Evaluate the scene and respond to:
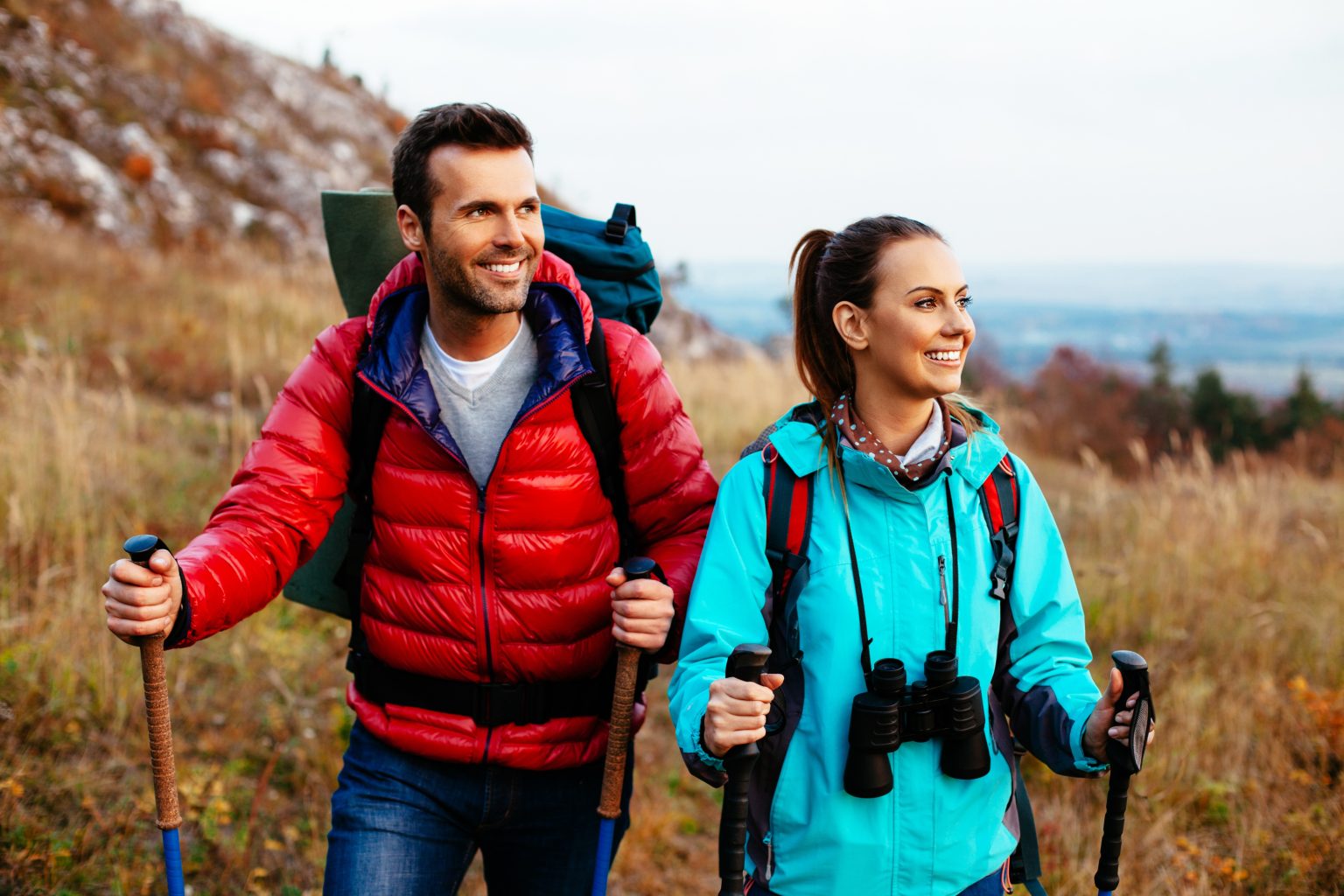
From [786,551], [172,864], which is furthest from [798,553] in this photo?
[172,864]

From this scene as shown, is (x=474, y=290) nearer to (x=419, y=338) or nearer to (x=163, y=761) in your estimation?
(x=419, y=338)

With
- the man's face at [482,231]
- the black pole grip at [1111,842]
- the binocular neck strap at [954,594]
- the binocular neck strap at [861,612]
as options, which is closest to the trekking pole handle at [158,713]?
the man's face at [482,231]

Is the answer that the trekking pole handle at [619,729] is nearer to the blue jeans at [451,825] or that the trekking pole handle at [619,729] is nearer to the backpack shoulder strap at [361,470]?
the blue jeans at [451,825]

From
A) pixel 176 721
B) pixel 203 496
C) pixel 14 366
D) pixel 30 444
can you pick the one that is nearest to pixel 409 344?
pixel 176 721

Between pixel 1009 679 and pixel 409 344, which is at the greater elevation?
pixel 409 344

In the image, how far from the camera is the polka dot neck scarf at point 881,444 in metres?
2.14

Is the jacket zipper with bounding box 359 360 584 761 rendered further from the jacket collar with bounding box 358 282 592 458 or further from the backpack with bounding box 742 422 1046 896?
the backpack with bounding box 742 422 1046 896

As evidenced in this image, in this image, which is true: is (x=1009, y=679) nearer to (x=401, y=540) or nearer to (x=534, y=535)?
(x=534, y=535)

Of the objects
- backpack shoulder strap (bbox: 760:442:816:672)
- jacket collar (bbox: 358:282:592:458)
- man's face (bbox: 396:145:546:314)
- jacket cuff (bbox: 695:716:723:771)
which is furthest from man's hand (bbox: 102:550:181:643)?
backpack shoulder strap (bbox: 760:442:816:672)

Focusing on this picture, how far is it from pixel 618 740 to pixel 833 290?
3.76 ft

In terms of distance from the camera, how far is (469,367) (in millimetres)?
2500

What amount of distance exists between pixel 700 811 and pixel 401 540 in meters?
2.56

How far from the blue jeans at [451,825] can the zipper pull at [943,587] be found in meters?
1.00

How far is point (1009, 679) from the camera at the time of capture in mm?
2207
